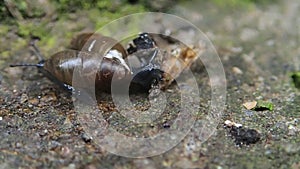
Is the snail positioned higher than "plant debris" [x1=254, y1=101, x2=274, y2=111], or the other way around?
"plant debris" [x1=254, y1=101, x2=274, y2=111]

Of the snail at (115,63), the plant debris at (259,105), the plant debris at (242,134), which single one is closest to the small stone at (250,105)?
the plant debris at (259,105)

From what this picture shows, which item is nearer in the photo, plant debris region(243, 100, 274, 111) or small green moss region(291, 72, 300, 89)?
plant debris region(243, 100, 274, 111)

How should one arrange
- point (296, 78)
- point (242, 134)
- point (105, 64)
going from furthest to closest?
point (296, 78), point (105, 64), point (242, 134)

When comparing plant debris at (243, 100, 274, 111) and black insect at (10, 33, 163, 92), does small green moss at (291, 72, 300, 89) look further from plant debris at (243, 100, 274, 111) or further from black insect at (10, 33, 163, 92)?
black insect at (10, 33, 163, 92)

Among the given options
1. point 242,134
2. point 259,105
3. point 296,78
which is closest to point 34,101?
point 242,134

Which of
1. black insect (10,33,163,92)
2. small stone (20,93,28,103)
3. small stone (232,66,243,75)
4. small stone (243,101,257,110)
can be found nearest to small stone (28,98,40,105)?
small stone (20,93,28,103)

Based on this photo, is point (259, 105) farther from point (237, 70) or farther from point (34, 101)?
point (34, 101)

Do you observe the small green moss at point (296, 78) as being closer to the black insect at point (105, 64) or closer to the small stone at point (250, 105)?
the small stone at point (250, 105)

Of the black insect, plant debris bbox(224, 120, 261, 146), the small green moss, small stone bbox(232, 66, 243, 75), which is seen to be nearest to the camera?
plant debris bbox(224, 120, 261, 146)

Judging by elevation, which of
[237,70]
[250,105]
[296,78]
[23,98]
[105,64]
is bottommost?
[23,98]
